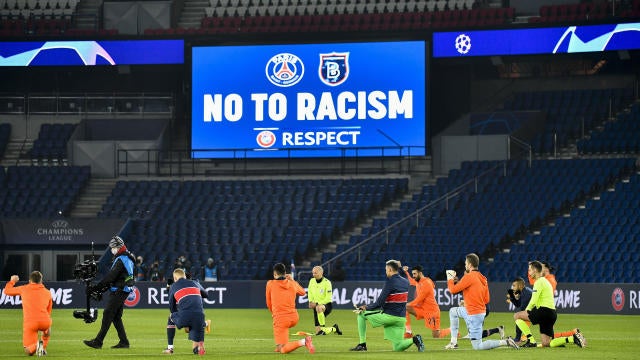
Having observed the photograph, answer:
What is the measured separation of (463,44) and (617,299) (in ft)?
48.9

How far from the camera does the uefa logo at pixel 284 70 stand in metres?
58.2

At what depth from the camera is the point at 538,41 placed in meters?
55.6

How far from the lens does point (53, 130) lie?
204 feet

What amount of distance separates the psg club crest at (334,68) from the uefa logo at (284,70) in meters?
0.93

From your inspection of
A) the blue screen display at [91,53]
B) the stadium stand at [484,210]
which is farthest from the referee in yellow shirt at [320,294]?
the blue screen display at [91,53]

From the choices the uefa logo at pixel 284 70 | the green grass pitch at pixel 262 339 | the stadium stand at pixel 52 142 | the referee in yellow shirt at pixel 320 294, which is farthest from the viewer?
the stadium stand at pixel 52 142

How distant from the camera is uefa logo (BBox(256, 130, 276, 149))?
58438 millimetres

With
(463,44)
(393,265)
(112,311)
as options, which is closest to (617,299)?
(463,44)

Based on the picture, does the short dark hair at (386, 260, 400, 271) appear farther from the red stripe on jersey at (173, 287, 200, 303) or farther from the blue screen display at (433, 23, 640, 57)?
the blue screen display at (433, 23, 640, 57)

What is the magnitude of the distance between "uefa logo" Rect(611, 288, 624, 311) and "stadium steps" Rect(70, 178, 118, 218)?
23018mm

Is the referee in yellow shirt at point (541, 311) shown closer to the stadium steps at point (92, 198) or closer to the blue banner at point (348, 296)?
the blue banner at point (348, 296)

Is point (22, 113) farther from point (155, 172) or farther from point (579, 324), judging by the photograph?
point (579, 324)

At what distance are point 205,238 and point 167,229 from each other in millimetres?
1805

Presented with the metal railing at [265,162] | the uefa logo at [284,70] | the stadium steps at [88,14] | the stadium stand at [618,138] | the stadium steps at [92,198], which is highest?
the stadium steps at [88,14]
